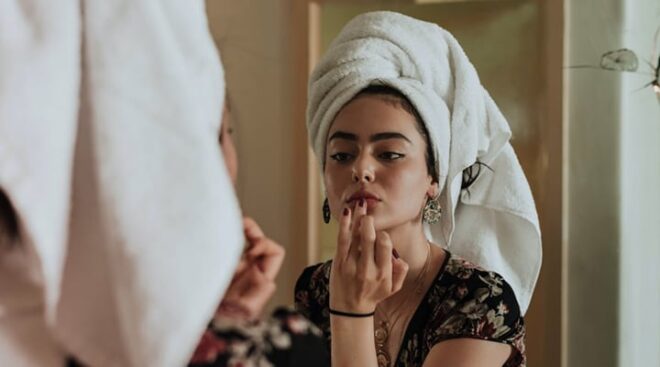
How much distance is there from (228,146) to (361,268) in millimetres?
166

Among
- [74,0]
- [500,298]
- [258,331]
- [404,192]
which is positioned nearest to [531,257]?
[500,298]

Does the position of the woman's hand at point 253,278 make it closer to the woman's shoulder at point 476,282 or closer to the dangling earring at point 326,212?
the dangling earring at point 326,212

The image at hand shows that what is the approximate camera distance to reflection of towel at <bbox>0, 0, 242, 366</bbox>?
0.89ft

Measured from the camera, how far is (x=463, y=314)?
0.63m

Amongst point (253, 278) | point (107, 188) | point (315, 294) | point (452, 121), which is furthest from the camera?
point (452, 121)

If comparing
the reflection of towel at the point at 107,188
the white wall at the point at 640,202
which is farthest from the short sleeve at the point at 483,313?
the reflection of towel at the point at 107,188

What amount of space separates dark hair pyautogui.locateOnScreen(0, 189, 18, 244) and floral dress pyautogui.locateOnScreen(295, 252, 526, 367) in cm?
37

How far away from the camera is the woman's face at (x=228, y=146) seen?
0.41 m

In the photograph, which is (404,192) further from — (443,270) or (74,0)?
(74,0)

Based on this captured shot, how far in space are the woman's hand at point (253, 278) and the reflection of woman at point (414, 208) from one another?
0.24ft

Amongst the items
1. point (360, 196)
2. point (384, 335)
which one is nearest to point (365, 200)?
point (360, 196)

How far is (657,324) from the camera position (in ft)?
2.29

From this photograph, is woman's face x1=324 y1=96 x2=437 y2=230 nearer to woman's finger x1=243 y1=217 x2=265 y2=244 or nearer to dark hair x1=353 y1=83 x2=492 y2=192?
dark hair x1=353 y1=83 x2=492 y2=192

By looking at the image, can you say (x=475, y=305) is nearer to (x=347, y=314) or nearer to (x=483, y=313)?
(x=483, y=313)
